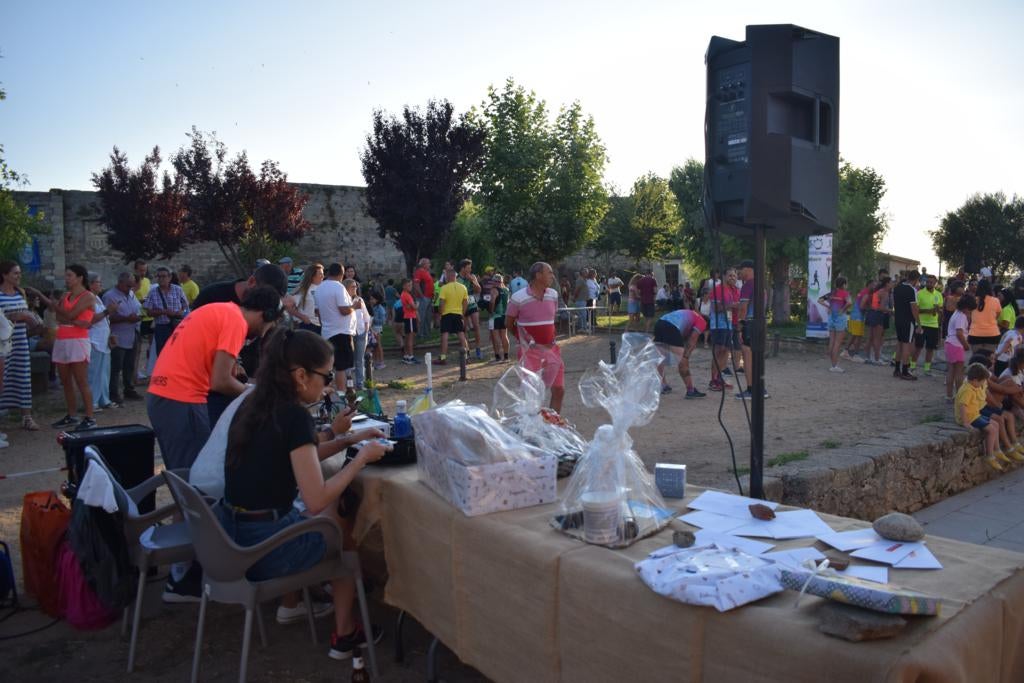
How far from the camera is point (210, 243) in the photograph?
77.8 ft

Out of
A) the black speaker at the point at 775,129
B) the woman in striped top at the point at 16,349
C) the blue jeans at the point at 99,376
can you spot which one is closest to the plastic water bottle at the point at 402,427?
the black speaker at the point at 775,129

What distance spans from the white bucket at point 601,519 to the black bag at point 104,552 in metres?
2.44

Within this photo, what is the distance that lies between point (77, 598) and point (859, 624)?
3.69m

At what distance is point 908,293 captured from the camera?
12.2m

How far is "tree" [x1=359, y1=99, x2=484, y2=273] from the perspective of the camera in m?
21.6

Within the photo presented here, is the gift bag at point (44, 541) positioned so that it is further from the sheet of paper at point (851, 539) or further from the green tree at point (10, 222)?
the green tree at point (10, 222)

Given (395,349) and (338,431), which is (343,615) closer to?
(338,431)

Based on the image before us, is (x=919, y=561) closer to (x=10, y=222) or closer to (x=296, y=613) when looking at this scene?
(x=296, y=613)

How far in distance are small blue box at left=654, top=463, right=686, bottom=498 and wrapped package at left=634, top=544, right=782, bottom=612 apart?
84 cm

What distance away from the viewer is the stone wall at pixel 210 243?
21.4 meters

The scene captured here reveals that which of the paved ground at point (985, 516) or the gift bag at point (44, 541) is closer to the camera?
the gift bag at point (44, 541)

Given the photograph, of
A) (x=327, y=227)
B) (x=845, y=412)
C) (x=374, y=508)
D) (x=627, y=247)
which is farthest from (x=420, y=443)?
(x=627, y=247)

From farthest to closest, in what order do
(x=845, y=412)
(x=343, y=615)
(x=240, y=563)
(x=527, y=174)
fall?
(x=527, y=174)
(x=845, y=412)
(x=343, y=615)
(x=240, y=563)

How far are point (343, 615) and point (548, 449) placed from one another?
1.20 metres
